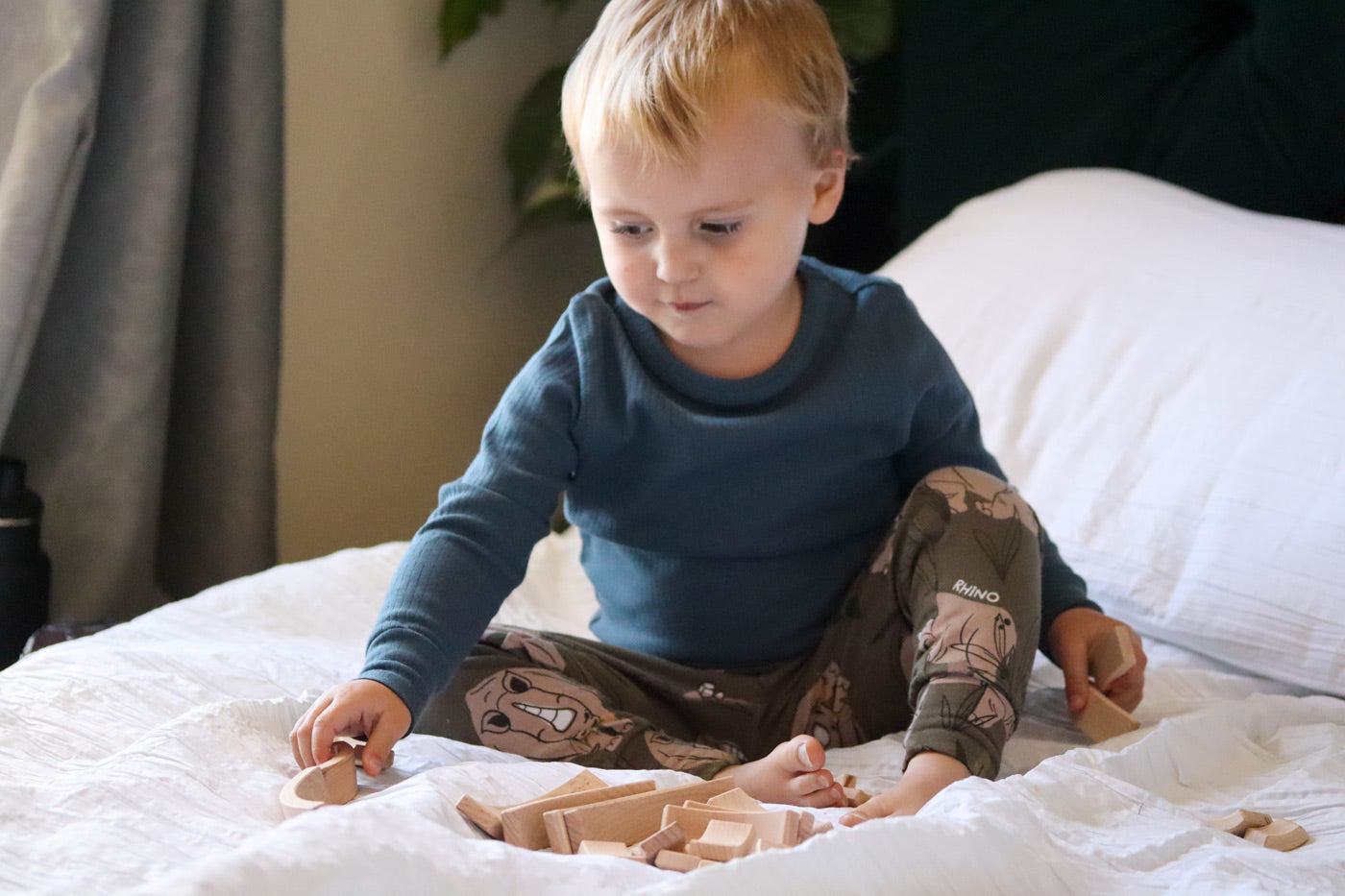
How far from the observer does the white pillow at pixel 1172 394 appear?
39.8 inches

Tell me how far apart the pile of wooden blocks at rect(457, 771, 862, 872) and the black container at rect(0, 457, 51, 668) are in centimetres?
72

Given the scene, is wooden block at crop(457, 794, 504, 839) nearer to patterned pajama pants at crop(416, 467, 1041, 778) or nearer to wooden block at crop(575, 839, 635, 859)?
wooden block at crop(575, 839, 635, 859)

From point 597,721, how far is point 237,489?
0.75 m

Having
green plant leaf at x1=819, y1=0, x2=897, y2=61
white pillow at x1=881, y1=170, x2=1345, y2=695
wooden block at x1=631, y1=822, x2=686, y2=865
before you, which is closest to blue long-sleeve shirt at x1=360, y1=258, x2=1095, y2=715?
white pillow at x1=881, y1=170, x2=1345, y2=695

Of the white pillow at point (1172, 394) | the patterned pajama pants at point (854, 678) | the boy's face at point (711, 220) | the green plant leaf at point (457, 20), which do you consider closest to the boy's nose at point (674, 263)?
the boy's face at point (711, 220)

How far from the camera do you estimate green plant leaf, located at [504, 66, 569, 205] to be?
181 cm

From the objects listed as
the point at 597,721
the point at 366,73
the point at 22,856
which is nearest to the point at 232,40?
the point at 366,73

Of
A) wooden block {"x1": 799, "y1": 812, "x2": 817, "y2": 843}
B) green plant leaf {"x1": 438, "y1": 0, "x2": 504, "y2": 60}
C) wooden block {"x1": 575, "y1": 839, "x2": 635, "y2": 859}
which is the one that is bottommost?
wooden block {"x1": 575, "y1": 839, "x2": 635, "y2": 859}

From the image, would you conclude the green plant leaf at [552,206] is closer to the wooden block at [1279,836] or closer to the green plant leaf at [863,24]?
the green plant leaf at [863,24]

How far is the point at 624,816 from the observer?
684 millimetres

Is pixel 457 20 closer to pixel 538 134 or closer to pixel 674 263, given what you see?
pixel 538 134

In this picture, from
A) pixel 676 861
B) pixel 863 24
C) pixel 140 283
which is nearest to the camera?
pixel 676 861

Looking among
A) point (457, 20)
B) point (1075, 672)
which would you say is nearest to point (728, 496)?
point (1075, 672)

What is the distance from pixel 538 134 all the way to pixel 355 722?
1202 mm
